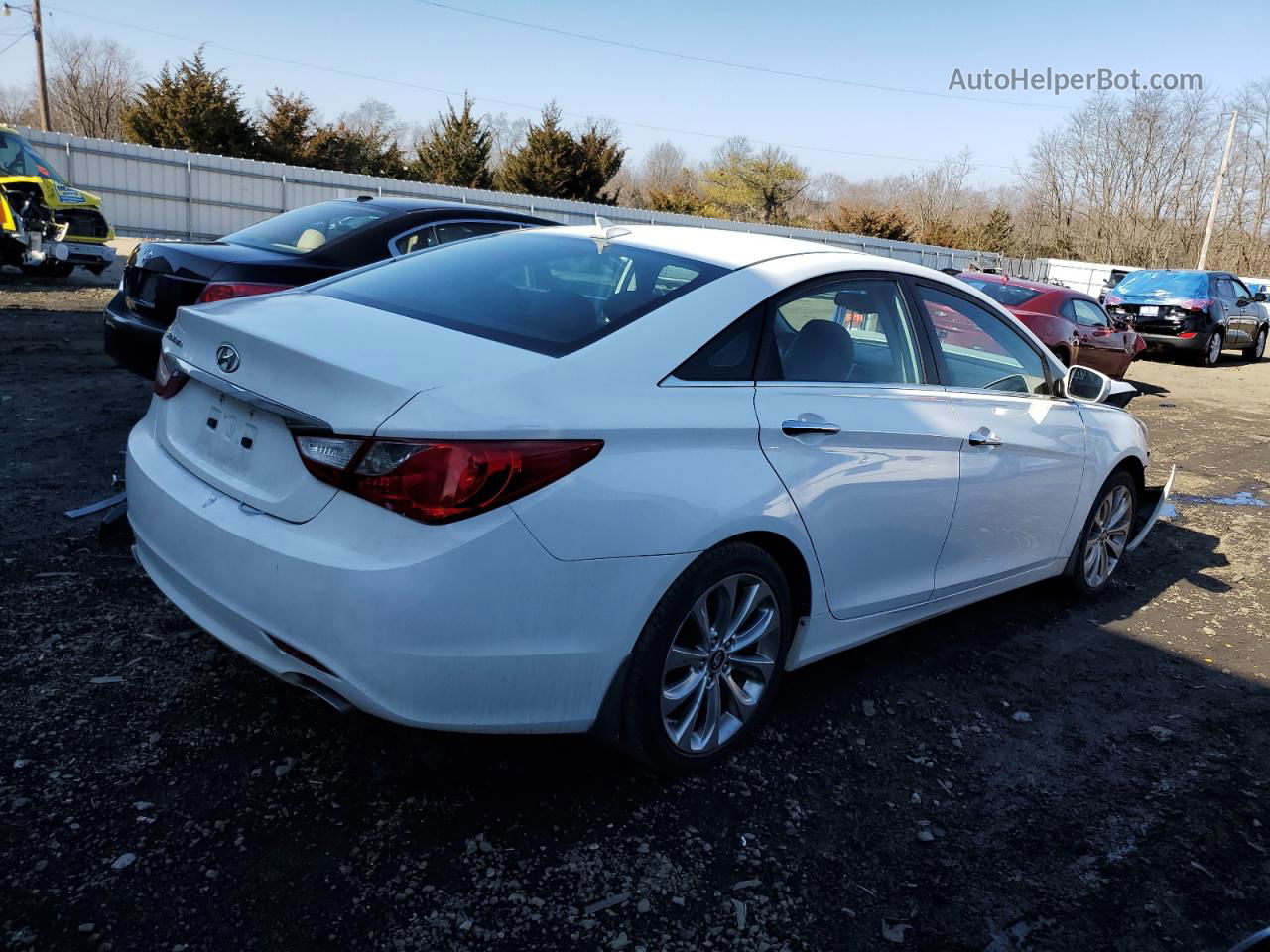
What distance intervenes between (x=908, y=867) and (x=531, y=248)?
2.34 m

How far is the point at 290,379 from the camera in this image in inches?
97.8

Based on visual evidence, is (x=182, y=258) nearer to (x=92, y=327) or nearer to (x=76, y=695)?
(x=76, y=695)

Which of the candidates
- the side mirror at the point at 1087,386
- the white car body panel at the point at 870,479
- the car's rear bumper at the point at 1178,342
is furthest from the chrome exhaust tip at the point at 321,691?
the car's rear bumper at the point at 1178,342

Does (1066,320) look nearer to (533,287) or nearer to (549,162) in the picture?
(533,287)

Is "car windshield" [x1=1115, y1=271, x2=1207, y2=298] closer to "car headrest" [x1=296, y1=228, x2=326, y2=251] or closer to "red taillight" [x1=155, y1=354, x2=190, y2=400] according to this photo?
"car headrest" [x1=296, y1=228, x2=326, y2=251]

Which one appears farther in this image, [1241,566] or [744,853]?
[1241,566]

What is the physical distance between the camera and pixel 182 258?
18.6 ft

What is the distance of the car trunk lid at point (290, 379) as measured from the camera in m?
2.38

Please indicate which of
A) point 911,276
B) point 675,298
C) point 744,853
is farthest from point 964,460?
point 744,853

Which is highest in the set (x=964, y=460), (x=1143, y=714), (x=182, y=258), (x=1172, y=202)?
(x=1172, y=202)

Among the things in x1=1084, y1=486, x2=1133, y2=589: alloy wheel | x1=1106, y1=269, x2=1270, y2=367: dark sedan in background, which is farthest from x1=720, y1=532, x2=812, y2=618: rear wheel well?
x1=1106, y1=269, x2=1270, y2=367: dark sedan in background

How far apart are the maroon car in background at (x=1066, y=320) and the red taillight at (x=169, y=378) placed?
10602mm

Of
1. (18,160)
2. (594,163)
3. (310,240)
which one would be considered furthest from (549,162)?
(310,240)

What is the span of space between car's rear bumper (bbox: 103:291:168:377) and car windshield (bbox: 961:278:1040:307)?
9.81 metres
